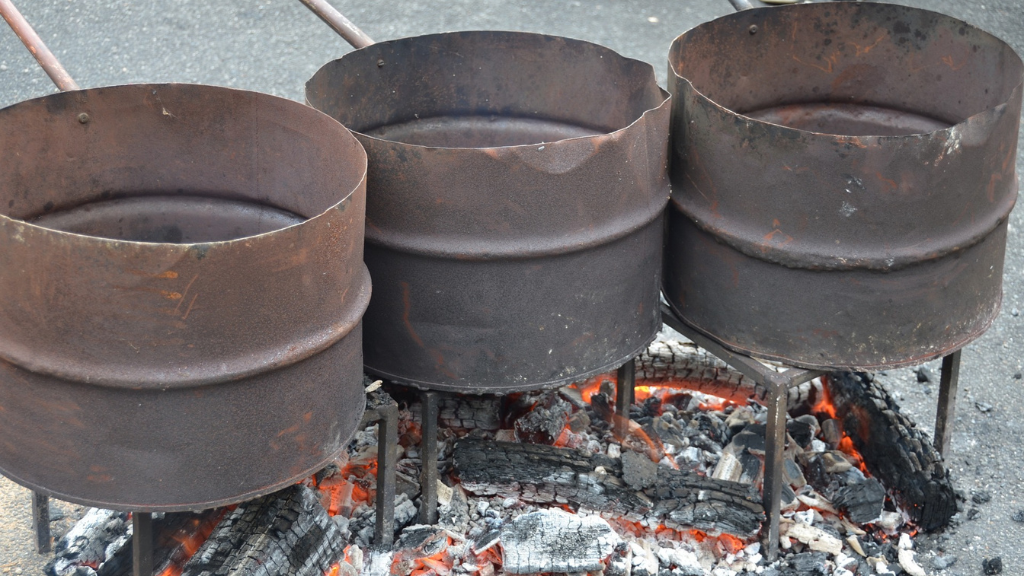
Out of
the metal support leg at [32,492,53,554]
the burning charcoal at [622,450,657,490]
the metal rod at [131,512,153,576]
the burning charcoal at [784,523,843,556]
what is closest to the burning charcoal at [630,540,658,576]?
the burning charcoal at [622,450,657,490]

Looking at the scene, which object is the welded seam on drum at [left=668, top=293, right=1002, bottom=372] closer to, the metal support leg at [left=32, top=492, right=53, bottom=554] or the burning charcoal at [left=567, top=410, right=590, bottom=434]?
the burning charcoal at [left=567, top=410, right=590, bottom=434]

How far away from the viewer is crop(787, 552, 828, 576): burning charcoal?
3.49m

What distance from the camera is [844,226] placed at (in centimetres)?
318

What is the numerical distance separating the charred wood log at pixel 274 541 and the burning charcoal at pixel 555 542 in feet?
1.74

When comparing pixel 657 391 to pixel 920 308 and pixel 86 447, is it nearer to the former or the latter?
pixel 920 308

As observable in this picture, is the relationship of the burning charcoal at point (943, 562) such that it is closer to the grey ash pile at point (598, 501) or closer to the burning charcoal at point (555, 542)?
the grey ash pile at point (598, 501)

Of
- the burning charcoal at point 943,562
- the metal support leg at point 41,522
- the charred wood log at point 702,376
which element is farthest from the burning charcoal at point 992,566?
the metal support leg at point 41,522

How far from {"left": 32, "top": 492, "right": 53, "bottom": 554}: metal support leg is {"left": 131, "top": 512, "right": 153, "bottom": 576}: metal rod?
76 cm

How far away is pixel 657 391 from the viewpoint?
4.43 meters

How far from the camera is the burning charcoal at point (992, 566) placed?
3.56 metres

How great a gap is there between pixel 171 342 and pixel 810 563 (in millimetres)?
2196

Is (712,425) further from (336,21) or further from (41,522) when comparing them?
(41,522)

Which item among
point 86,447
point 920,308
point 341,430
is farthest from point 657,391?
point 86,447

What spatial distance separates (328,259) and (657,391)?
2.16 metres
